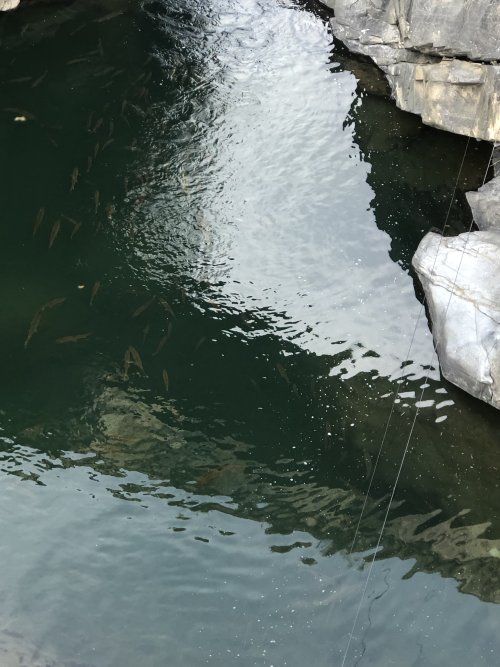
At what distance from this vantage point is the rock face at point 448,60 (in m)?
9.84

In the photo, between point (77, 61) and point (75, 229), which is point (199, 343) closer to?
point (75, 229)

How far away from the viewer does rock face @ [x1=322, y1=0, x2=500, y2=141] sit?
9844mm

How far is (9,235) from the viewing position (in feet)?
34.7

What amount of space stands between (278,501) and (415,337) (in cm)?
242

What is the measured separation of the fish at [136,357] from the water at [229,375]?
24 millimetres

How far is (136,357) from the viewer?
30.2 feet

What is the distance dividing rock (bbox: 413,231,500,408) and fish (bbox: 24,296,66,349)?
390 cm

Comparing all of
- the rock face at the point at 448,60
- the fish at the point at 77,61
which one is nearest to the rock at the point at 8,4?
the fish at the point at 77,61

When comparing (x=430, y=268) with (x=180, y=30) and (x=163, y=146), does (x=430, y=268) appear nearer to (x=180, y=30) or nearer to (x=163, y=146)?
(x=163, y=146)

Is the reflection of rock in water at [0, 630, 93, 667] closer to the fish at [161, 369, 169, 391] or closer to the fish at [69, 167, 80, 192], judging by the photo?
the fish at [161, 369, 169, 391]

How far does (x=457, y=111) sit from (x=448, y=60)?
1.93ft

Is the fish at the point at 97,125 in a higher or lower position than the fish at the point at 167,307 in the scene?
higher

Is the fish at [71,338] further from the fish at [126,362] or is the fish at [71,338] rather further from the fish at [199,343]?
the fish at [199,343]

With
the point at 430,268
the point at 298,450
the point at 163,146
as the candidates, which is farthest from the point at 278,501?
the point at 163,146
